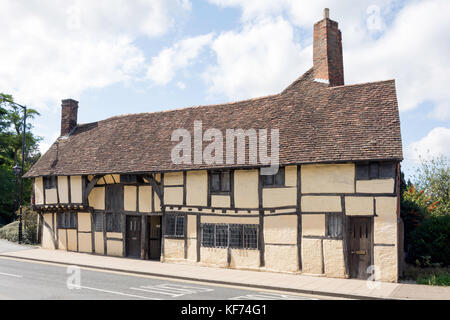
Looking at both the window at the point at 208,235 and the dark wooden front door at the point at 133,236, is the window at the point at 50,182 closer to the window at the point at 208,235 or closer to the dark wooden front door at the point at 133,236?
the dark wooden front door at the point at 133,236

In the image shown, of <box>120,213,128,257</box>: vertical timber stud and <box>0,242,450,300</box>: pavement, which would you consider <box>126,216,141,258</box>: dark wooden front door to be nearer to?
<box>120,213,128,257</box>: vertical timber stud

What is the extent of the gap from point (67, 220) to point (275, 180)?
12167 mm

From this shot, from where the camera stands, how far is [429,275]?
14.1 metres

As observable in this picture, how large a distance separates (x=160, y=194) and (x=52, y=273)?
5420 millimetres

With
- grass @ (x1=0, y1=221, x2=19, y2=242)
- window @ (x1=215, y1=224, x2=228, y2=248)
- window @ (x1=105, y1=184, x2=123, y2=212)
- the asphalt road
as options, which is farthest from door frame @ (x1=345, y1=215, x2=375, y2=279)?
grass @ (x1=0, y1=221, x2=19, y2=242)

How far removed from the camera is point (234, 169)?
16.5m

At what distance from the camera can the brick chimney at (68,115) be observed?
2534 cm

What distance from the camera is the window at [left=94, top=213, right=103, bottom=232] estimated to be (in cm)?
2045

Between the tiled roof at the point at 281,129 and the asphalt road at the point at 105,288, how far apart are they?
516 centimetres

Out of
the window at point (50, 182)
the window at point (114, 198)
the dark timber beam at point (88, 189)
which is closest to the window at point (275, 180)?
the window at point (114, 198)

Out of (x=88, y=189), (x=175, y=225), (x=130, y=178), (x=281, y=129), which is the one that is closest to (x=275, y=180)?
(x=281, y=129)

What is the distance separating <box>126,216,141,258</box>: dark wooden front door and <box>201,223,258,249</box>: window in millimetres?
3880
